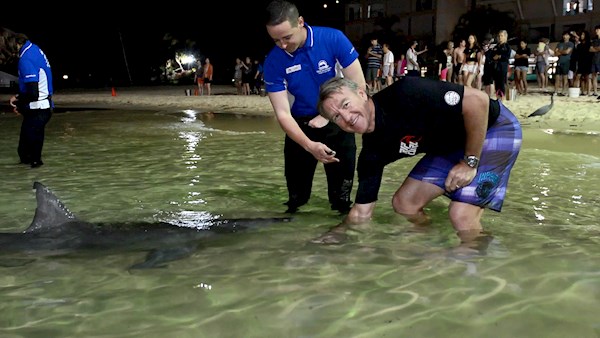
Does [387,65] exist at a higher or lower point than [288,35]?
lower

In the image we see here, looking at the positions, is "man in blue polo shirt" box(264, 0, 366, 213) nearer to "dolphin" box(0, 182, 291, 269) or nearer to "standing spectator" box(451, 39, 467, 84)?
"dolphin" box(0, 182, 291, 269)

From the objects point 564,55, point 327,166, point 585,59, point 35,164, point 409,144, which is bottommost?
point 35,164

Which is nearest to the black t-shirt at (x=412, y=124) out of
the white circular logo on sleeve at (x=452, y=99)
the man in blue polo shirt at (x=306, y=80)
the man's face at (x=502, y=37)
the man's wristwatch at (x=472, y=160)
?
the white circular logo on sleeve at (x=452, y=99)

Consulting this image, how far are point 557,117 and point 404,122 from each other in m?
11.6

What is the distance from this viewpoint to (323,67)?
5.16 metres

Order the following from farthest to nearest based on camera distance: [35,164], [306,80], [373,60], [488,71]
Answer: [373,60] < [488,71] < [35,164] < [306,80]

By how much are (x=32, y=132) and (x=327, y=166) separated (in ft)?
17.9

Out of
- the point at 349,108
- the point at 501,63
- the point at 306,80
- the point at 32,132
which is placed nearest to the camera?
the point at 349,108

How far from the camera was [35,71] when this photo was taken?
8273 mm

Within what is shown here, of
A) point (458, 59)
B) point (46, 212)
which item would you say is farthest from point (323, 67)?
point (458, 59)

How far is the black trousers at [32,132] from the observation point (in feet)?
28.2

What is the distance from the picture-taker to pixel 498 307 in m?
Result: 3.48

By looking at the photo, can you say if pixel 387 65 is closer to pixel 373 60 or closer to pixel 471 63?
pixel 373 60

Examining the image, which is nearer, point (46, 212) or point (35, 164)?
point (46, 212)
